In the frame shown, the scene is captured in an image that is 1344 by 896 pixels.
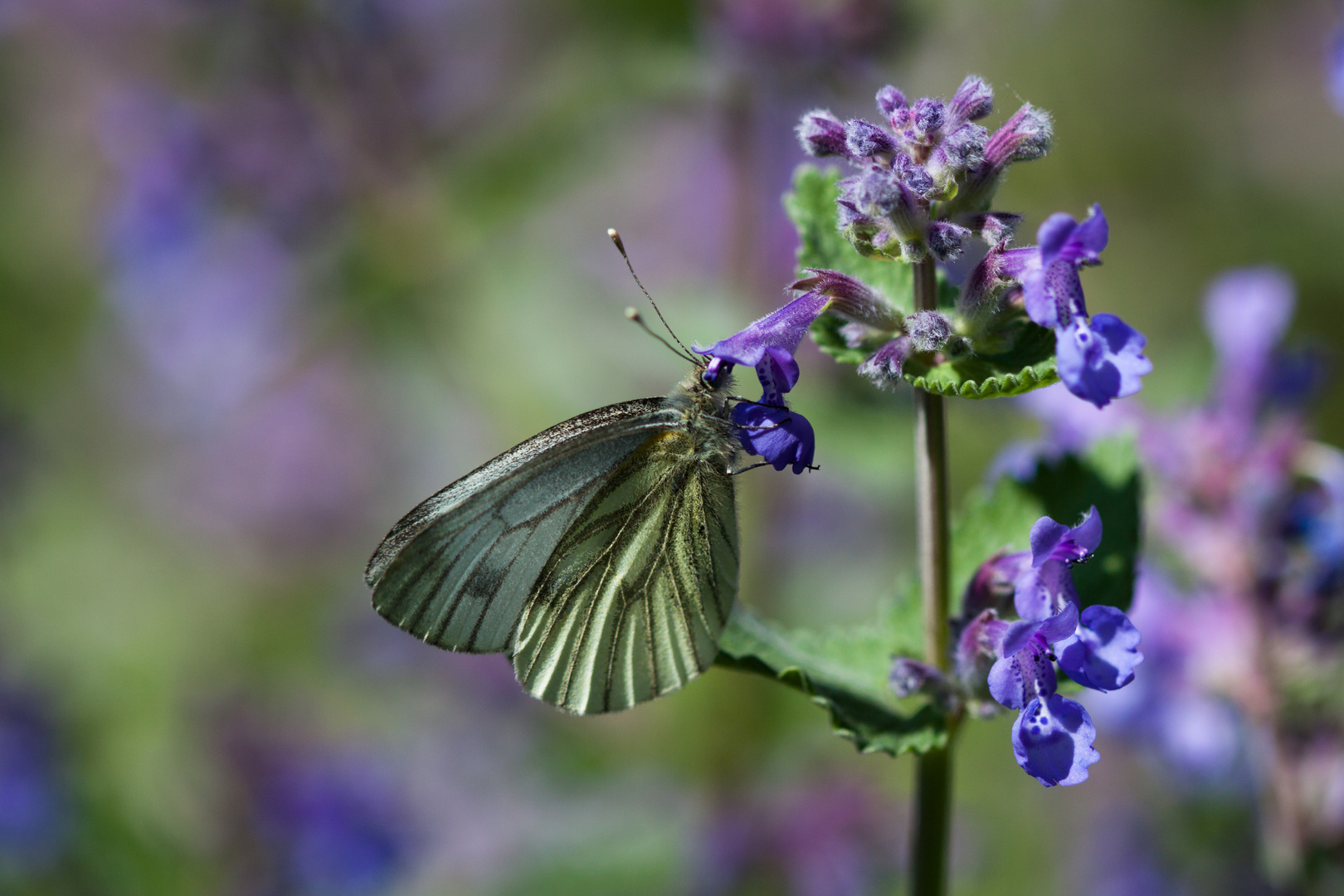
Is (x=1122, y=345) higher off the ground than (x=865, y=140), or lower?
lower

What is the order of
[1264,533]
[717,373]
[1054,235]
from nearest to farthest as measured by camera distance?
[1054,235] < [717,373] < [1264,533]

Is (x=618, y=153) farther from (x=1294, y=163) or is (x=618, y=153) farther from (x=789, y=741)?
(x=1294, y=163)

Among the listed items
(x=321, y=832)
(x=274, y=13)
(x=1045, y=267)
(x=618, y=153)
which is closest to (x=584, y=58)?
(x=618, y=153)

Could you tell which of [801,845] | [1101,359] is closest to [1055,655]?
[1101,359]

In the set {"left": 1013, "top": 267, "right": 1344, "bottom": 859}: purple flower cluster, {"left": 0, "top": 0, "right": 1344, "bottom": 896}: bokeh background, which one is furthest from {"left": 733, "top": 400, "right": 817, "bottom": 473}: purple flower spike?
{"left": 0, "top": 0, "right": 1344, "bottom": 896}: bokeh background

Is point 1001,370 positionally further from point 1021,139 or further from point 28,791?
point 28,791

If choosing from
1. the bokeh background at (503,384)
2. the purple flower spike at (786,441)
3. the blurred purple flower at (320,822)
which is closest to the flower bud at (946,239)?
the purple flower spike at (786,441)

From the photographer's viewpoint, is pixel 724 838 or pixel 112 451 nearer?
pixel 724 838

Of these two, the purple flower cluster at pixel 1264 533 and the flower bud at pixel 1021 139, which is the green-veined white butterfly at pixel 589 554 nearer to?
the flower bud at pixel 1021 139
